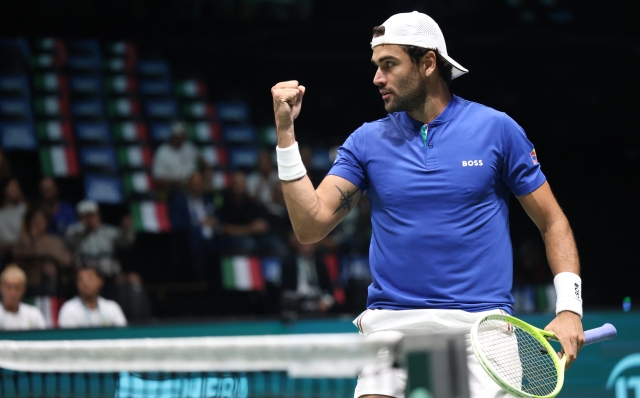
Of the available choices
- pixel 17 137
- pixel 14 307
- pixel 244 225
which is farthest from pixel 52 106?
pixel 14 307

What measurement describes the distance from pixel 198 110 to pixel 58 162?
9.74 ft

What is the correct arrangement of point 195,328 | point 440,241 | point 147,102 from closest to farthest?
point 440,241 → point 195,328 → point 147,102

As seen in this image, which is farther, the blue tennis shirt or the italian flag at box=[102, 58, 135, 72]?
the italian flag at box=[102, 58, 135, 72]

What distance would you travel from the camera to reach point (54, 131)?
12.4 m

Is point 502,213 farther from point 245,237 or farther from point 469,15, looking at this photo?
point 469,15

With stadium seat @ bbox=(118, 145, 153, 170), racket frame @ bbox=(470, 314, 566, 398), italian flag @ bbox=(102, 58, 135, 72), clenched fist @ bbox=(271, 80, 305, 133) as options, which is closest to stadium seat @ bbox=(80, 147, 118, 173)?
stadium seat @ bbox=(118, 145, 153, 170)

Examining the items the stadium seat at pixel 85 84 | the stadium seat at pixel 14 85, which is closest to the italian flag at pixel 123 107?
the stadium seat at pixel 85 84

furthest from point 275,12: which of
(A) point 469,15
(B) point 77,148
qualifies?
(B) point 77,148

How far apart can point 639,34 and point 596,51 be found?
0.63 metres

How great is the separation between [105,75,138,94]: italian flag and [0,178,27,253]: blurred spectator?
382cm

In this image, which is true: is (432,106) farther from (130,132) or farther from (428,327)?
(130,132)

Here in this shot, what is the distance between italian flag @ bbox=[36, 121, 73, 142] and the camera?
1228cm

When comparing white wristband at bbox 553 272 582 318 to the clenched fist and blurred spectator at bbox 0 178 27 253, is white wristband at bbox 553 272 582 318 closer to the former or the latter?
the clenched fist

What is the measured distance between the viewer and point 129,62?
47.1 ft
